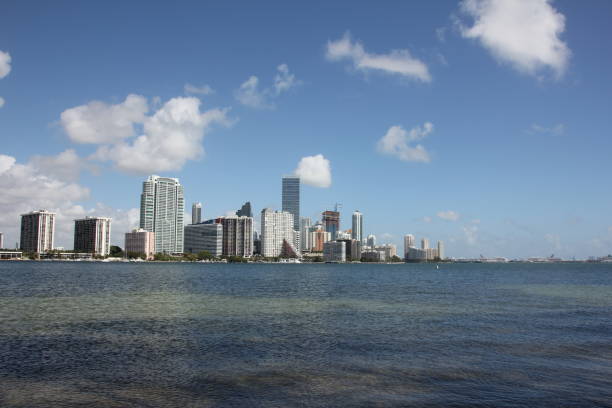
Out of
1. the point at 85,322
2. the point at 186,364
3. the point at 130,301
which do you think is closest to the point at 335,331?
the point at 186,364

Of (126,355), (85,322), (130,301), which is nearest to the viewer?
(126,355)

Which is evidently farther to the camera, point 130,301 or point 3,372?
point 130,301

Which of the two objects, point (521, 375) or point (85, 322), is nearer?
point (521, 375)

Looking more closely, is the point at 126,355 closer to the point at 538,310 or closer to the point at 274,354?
the point at 274,354

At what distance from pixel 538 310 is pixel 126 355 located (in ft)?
170

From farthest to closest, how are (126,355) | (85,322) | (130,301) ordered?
(130,301)
(85,322)
(126,355)

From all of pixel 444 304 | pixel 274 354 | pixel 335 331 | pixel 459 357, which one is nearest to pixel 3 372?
pixel 274 354

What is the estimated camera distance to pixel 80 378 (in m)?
26.6

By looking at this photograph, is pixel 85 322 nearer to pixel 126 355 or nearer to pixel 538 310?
pixel 126 355

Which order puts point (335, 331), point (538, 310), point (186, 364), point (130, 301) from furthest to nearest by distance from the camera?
point (130, 301) < point (538, 310) < point (335, 331) < point (186, 364)

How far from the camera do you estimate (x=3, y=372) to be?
1077 inches

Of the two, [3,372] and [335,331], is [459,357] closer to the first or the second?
[335,331]

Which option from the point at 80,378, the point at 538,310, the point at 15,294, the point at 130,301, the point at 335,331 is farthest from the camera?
the point at 15,294

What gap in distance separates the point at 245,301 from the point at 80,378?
43.5 meters
